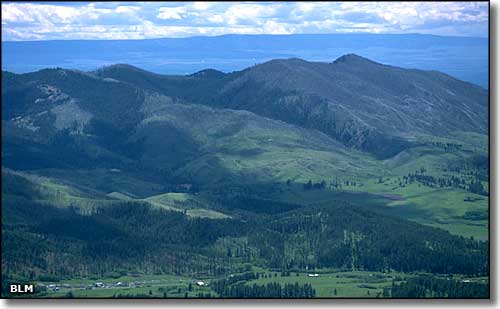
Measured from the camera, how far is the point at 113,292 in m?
90.1

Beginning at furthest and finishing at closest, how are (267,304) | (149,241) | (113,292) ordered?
(149,241)
(113,292)
(267,304)

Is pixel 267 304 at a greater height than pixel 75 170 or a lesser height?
lesser

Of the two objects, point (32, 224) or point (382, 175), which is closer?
point (32, 224)

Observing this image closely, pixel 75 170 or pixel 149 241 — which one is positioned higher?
pixel 75 170

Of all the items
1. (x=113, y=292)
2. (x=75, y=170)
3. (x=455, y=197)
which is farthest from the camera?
(x=75, y=170)

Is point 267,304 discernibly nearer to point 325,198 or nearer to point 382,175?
point 325,198

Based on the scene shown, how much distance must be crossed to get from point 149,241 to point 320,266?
Result: 22.6 m

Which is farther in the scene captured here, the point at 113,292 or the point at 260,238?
the point at 260,238

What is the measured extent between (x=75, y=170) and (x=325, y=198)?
169 ft

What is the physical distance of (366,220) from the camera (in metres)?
130

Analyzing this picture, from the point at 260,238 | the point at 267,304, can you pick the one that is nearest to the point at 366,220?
the point at 260,238

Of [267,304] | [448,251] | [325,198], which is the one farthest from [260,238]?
[267,304]

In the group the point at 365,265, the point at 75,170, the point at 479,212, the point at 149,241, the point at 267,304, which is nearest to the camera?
→ the point at 267,304

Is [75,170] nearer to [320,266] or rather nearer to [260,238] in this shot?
[260,238]
